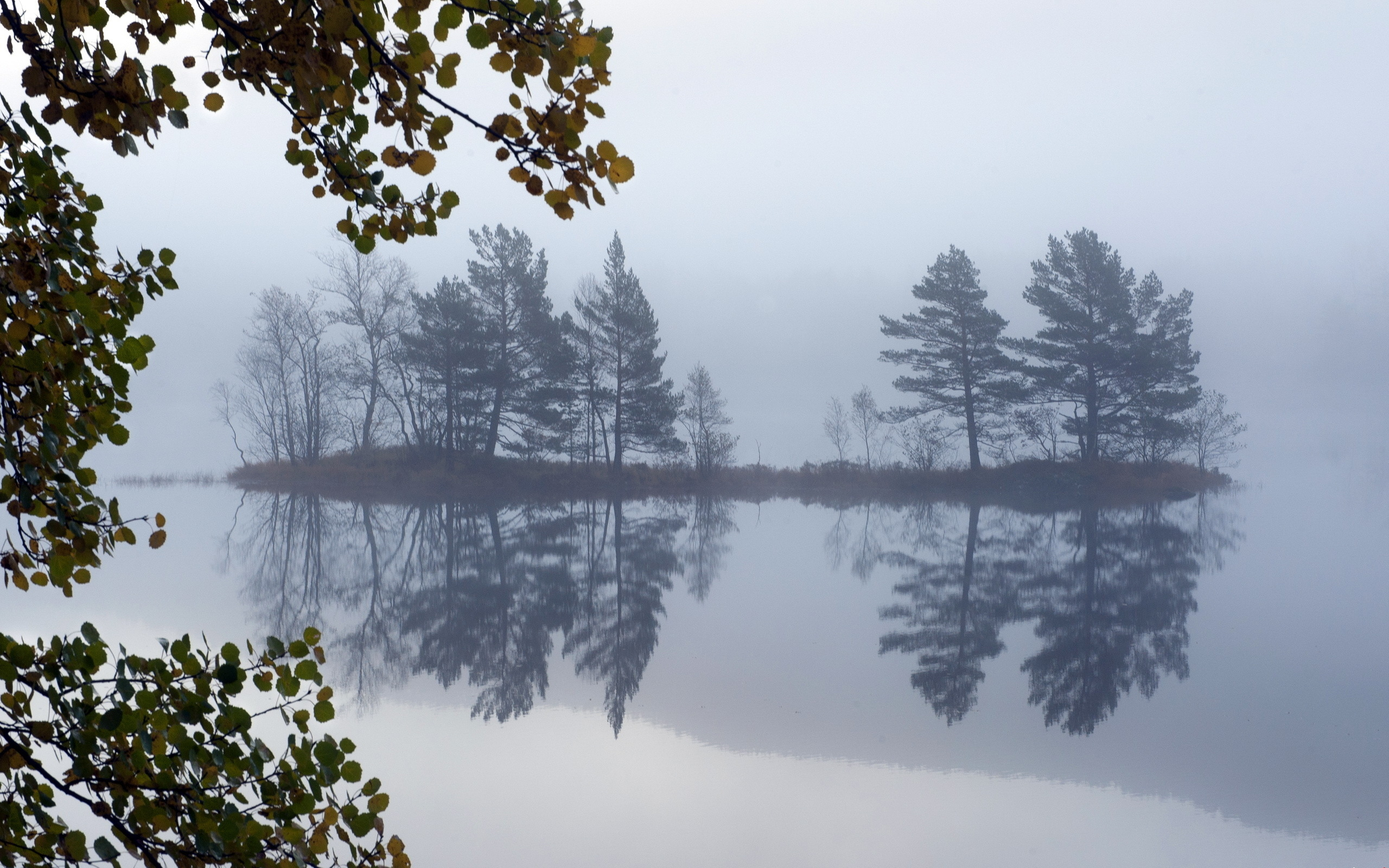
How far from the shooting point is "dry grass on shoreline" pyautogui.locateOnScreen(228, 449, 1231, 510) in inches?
1015

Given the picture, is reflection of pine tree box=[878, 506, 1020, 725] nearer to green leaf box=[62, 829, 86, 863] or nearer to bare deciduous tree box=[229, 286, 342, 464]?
green leaf box=[62, 829, 86, 863]

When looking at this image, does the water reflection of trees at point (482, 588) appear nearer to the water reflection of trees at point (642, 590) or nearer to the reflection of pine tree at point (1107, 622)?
the water reflection of trees at point (642, 590)

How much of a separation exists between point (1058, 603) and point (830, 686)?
4773 mm

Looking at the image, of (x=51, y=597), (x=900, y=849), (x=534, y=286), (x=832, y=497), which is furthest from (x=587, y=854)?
(x=534, y=286)

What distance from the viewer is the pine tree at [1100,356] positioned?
28.1 m

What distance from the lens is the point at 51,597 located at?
34.8 ft

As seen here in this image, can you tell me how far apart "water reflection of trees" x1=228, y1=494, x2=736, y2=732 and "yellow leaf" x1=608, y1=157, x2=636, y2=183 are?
5990mm

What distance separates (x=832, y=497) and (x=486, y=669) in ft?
59.3

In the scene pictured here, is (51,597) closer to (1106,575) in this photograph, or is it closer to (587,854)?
(587,854)

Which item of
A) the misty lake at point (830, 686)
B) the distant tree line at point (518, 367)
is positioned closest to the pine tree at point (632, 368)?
the distant tree line at point (518, 367)

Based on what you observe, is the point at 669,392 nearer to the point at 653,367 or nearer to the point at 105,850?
the point at 653,367

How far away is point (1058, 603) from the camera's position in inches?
443

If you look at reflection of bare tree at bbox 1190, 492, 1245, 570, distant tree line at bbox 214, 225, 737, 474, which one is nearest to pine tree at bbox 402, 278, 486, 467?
distant tree line at bbox 214, 225, 737, 474

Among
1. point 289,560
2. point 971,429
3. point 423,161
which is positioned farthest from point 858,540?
point 423,161
